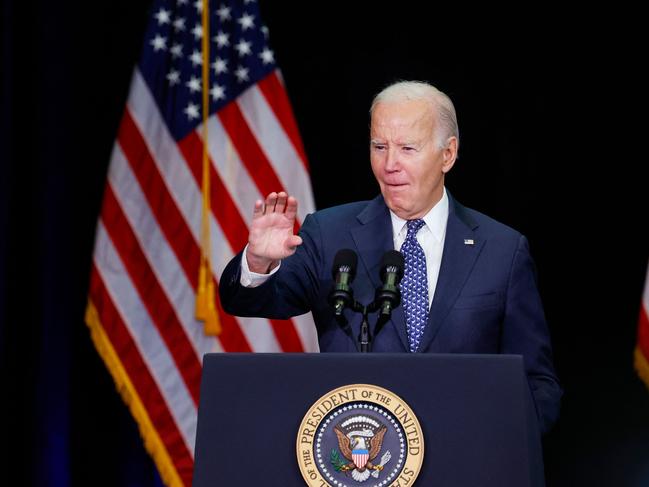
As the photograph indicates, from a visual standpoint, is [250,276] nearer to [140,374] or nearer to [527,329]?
[527,329]

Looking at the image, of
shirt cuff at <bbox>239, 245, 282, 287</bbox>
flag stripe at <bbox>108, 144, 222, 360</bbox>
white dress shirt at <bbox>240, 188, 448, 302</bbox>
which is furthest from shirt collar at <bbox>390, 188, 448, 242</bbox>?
flag stripe at <bbox>108, 144, 222, 360</bbox>

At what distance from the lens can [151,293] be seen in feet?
14.2

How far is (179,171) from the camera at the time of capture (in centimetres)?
438

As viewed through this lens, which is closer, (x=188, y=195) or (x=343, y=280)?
(x=343, y=280)

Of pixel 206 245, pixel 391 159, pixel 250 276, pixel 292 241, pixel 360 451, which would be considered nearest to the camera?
pixel 360 451

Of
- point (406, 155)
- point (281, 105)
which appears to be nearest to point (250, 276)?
point (406, 155)

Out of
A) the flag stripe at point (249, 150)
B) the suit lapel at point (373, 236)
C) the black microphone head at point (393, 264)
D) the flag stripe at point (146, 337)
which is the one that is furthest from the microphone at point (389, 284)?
the flag stripe at point (146, 337)

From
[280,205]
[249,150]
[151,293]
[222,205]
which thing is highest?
[249,150]

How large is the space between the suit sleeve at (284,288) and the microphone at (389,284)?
346mm

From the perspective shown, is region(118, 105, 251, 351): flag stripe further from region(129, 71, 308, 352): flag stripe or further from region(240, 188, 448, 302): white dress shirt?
region(240, 188, 448, 302): white dress shirt

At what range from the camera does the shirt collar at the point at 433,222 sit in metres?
2.54

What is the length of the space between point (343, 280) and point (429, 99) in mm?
774

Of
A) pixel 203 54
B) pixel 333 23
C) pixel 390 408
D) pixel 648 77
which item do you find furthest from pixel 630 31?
pixel 390 408

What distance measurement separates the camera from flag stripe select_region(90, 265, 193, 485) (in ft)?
14.0
